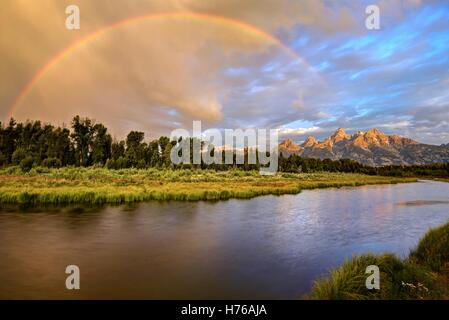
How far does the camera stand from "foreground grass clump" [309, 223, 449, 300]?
9375mm

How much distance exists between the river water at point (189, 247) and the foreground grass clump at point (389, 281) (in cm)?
193

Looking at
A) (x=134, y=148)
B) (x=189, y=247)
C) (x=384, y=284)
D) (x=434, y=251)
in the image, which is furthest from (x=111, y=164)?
(x=384, y=284)

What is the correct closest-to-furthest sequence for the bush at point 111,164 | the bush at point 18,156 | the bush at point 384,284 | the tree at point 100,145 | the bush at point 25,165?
the bush at point 384,284, the bush at point 25,165, the bush at point 18,156, the bush at point 111,164, the tree at point 100,145

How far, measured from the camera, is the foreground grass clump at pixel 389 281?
9.38 metres

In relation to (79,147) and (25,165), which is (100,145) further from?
(25,165)

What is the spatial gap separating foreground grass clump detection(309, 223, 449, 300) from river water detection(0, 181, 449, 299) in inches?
76.0

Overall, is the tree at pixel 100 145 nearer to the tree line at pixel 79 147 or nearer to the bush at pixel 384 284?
the tree line at pixel 79 147

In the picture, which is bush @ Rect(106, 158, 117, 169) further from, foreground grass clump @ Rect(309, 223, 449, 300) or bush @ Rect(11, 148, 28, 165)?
foreground grass clump @ Rect(309, 223, 449, 300)

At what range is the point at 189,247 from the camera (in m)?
18.0

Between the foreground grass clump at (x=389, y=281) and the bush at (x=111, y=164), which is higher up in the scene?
the bush at (x=111, y=164)

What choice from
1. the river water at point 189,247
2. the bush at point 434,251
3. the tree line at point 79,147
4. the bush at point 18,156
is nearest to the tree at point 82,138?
the tree line at point 79,147

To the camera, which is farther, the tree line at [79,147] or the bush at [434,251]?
the tree line at [79,147]

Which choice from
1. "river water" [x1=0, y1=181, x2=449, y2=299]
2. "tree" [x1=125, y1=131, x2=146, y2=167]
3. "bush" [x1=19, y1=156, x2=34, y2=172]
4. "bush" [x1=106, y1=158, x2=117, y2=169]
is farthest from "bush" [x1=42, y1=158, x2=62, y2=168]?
"river water" [x1=0, y1=181, x2=449, y2=299]

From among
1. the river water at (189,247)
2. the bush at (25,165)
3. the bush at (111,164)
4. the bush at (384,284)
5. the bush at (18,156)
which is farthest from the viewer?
the bush at (111,164)
